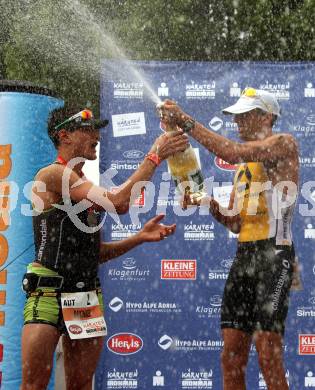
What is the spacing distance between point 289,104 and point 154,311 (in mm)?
2118

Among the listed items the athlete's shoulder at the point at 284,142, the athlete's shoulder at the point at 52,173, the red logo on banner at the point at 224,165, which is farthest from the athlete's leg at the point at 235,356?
the red logo on banner at the point at 224,165

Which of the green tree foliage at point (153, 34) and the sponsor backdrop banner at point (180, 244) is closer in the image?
the sponsor backdrop banner at point (180, 244)

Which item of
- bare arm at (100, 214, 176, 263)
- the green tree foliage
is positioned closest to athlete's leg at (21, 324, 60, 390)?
bare arm at (100, 214, 176, 263)

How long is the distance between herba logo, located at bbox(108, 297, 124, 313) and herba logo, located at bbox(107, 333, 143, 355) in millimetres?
220

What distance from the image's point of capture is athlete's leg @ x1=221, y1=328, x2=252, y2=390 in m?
4.96

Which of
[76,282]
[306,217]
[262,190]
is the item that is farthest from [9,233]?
[306,217]

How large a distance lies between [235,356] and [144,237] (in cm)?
105

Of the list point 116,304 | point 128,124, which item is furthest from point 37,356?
point 128,124

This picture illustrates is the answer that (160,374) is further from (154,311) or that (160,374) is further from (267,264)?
(267,264)

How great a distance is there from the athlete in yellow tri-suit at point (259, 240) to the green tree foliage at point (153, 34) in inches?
313

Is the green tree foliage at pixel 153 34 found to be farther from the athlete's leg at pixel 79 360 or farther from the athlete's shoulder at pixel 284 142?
the athlete's leg at pixel 79 360

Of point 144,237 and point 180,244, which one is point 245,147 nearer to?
point 144,237

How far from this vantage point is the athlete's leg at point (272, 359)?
15.6ft

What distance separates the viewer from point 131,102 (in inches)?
265
